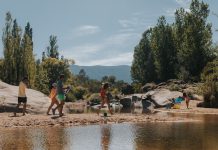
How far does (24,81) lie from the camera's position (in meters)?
22.4

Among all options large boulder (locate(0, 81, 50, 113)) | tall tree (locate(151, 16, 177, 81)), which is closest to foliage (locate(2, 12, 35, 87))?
large boulder (locate(0, 81, 50, 113))

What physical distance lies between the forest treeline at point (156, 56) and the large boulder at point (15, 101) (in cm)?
2484

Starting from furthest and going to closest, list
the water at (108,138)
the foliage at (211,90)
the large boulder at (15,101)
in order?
the foliage at (211,90) → the large boulder at (15,101) → the water at (108,138)

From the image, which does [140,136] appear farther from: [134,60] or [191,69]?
[134,60]

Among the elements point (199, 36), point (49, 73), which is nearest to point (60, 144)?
point (199, 36)

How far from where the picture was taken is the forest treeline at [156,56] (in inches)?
2074

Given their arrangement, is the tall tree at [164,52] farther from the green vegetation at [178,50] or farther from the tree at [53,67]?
the tree at [53,67]

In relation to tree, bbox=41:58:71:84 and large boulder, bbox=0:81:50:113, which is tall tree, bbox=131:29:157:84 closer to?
tree, bbox=41:58:71:84

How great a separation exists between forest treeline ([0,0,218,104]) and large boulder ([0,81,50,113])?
24.8m

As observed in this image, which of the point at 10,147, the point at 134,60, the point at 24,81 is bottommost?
the point at 10,147

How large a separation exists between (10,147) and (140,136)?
4.77 meters

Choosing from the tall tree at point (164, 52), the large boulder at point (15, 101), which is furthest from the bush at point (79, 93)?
the large boulder at point (15, 101)

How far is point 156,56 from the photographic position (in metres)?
92.9

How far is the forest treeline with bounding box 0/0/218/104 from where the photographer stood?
173ft
